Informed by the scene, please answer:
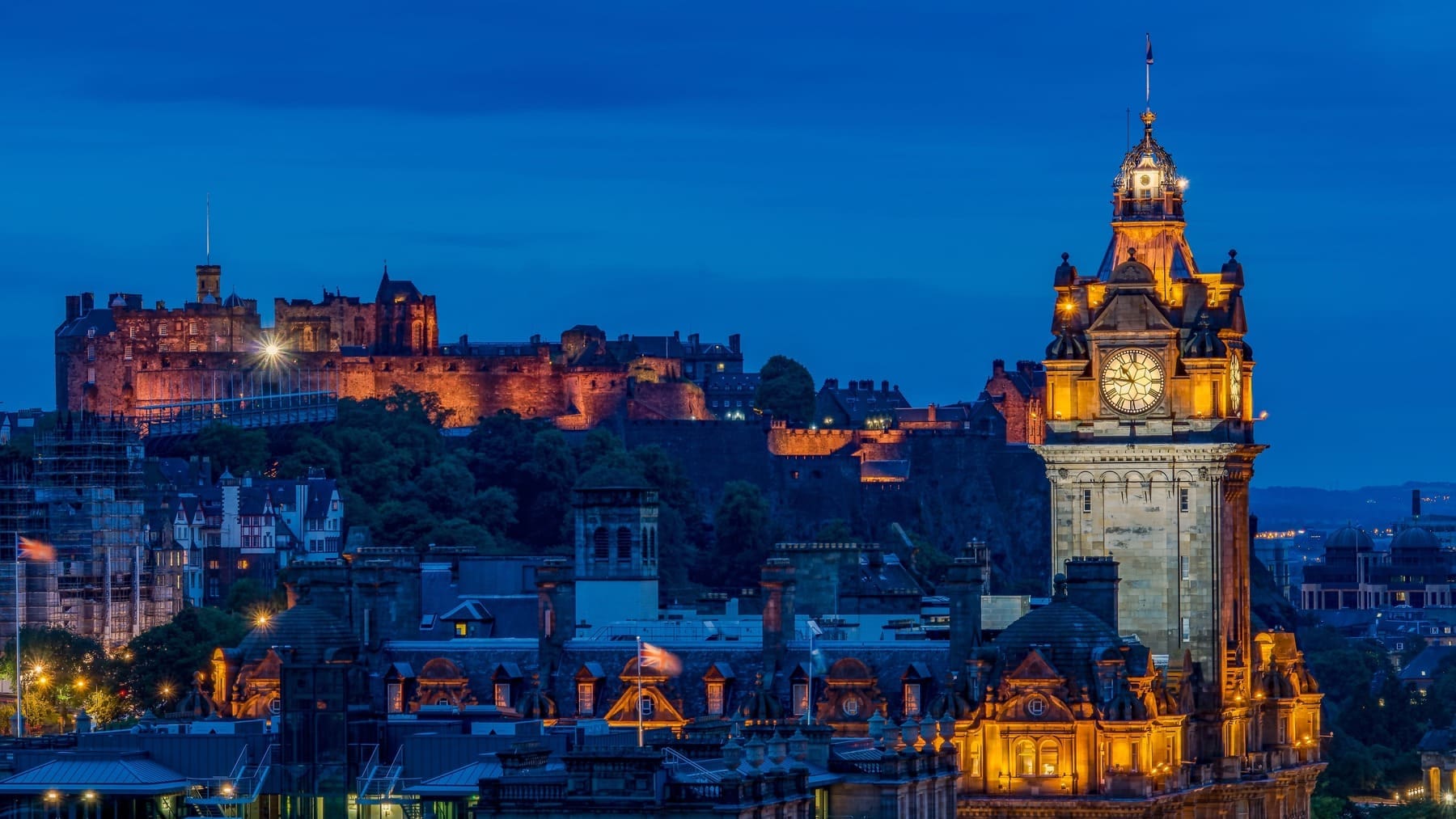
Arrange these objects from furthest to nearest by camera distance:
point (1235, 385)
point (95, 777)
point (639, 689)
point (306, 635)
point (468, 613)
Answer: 1. point (468, 613)
2. point (1235, 385)
3. point (306, 635)
4. point (639, 689)
5. point (95, 777)

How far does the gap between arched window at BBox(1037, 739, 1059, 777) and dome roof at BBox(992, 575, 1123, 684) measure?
1.48 meters

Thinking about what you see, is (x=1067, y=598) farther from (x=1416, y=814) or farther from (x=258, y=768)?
(x=1416, y=814)

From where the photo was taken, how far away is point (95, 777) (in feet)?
274

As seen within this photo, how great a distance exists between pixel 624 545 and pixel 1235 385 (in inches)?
622

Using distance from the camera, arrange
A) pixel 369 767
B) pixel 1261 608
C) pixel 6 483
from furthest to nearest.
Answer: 1. pixel 1261 608
2. pixel 6 483
3. pixel 369 767

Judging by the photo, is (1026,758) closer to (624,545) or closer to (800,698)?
(800,698)

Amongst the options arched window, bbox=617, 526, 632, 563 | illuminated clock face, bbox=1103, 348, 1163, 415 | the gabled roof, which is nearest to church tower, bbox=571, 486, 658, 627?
arched window, bbox=617, 526, 632, 563

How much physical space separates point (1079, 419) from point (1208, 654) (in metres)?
6.22

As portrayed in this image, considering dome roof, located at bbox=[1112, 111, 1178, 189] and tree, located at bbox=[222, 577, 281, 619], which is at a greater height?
dome roof, located at bbox=[1112, 111, 1178, 189]

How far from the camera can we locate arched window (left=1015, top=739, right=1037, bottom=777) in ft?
326

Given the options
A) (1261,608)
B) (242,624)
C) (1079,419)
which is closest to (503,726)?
(1079,419)

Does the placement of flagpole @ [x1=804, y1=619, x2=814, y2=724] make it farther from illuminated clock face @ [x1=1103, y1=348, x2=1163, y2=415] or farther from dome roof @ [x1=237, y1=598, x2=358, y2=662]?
illuminated clock face @ [x1=1103, y1=348, x2=1163, y2=415]

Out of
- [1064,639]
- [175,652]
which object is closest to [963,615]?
[1064,639]

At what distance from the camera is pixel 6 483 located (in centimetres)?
18000
